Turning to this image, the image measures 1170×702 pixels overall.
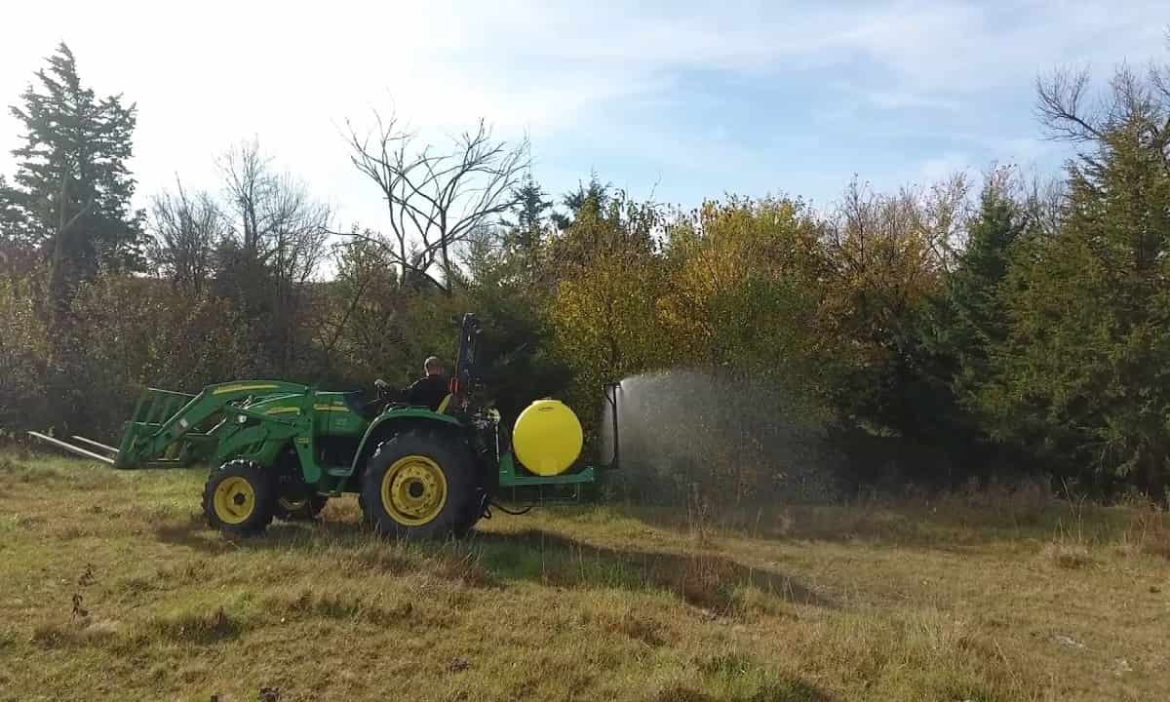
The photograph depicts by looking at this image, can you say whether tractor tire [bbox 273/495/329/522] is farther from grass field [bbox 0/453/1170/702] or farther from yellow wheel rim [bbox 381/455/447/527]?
yellow wheel rim [bbox 381/455/447/527]

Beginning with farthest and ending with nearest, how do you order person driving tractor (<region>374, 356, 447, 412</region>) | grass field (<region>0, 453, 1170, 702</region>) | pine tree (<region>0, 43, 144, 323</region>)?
pine tree (<region>0, 43, 144, 323</region>)
person driving tractor (<region>374, 356, 447, 412</region>)
grass field (<region>0, 453, 1170, 702</region>)

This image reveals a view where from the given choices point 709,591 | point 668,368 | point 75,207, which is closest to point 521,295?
point 668,368

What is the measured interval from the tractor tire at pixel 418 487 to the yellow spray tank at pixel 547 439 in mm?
549

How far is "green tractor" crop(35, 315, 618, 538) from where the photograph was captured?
8.47 m

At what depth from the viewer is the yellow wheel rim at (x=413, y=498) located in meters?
8.47

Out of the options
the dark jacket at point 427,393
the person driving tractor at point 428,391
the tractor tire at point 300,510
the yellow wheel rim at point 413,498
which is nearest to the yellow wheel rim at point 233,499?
the tractor tire at point 300,510

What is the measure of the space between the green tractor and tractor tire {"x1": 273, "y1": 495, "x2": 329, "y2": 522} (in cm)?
1

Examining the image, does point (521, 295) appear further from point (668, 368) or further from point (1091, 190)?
point (1091, 190)

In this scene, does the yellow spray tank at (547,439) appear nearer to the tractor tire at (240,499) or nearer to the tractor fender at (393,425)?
the tractor fender at (393,425)

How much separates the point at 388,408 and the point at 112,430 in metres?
13.7

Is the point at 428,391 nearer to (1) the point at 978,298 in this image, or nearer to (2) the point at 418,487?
(2) the point at 418,487

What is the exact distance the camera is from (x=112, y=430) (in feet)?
64.3

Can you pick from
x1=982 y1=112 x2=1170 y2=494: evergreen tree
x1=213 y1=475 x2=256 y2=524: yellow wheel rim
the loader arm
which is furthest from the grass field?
x1=982 y1=112 x2=1170 y2=494: evergreen tree

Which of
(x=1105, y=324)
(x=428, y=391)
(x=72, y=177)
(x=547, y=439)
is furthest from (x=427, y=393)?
(x=72, y=177)
